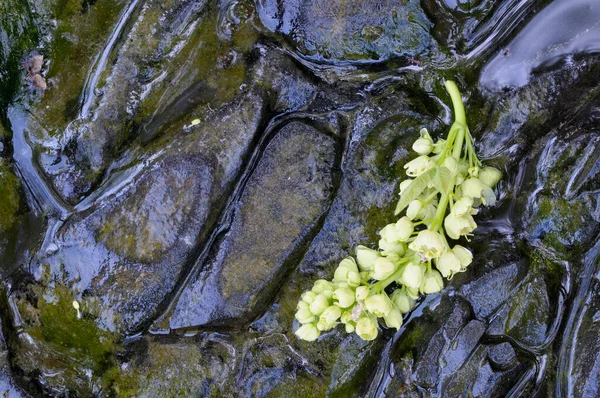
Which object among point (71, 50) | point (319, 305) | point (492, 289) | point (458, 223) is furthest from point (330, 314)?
point (71, 50)

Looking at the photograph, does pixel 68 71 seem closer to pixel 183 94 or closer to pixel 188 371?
pixel 183 94

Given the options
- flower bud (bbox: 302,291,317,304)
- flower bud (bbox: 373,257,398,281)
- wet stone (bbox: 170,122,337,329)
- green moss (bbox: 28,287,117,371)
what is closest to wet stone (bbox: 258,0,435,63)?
wet stone (bbox: 170,122,337,329)

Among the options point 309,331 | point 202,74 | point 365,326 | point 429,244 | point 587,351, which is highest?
point 202,74

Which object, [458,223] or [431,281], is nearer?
[458,223]

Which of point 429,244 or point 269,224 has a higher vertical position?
point 429,244

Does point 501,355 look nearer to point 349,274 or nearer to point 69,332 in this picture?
point 349,274

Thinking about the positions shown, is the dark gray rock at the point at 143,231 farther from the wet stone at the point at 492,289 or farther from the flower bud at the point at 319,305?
the wet stone at the point at 492,289

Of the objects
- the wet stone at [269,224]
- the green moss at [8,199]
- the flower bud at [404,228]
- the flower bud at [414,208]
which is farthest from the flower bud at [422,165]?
the green moss at [8,199]

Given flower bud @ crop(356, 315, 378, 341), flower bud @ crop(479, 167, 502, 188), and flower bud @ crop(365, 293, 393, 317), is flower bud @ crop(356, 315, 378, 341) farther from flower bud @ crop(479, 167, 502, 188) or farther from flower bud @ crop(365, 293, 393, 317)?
flower bud @ crop(479, 167, 502, 188)
